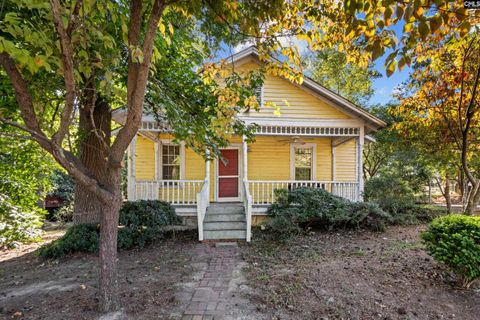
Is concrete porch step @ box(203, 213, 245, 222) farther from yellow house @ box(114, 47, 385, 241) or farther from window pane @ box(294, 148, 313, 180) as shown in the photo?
window pane @ box(294, 148, 313, 180)

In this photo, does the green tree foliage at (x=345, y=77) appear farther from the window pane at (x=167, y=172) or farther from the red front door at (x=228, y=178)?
the window pane at (x=167, y=172)

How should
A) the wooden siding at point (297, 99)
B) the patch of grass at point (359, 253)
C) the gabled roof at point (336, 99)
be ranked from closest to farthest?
the patch of grass at point (359, 253), the gabled roof at point (336, 99), the wooden siding at point (297, 99)

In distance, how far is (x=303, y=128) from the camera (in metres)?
9.04

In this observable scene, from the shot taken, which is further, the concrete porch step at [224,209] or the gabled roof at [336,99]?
the gabled roof at [336,99]

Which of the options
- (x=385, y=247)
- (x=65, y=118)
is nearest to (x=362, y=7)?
(x=65, y=118)

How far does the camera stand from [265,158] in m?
10.5

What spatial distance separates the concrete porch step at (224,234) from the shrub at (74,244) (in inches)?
111

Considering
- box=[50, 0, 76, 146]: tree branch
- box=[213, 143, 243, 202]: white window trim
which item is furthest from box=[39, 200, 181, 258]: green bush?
box=[50, 0, 76, 146]: tree branch

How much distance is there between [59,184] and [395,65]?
16077mm

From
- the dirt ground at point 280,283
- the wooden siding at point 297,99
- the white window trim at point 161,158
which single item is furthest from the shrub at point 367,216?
the white window trim at point 161,158

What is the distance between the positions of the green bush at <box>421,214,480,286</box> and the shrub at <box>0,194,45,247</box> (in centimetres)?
1000

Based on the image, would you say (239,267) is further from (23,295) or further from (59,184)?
(59,184)

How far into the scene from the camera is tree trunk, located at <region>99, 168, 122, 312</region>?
10.7ft

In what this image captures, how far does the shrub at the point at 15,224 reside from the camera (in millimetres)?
6961
